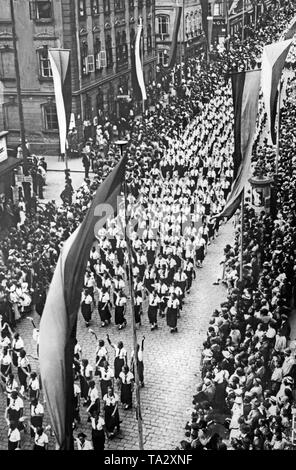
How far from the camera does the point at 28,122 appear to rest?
39062 millimetres

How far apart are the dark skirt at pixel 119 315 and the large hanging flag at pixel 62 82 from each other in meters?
9.36

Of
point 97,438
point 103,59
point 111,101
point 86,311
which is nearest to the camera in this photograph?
point 97,438

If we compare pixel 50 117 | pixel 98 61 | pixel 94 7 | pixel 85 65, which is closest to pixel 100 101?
pixel 98 61

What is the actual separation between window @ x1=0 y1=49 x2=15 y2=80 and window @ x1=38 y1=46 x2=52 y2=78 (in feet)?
5.44

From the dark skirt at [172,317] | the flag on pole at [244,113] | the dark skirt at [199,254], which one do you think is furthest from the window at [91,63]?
the dark skirt at [172,317]

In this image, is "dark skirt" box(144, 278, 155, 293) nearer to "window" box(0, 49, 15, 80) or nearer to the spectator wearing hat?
the spectator wearing hat

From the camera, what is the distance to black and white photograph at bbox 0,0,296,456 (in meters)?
12.6

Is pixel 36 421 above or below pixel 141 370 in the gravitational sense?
below

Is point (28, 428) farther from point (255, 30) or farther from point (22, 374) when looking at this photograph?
point (255, 30)

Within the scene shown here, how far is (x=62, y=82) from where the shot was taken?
84.6 feet

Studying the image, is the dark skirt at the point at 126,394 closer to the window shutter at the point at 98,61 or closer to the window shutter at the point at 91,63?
the window shutter at the point at 91,63

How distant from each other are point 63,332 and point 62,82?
17179 mm

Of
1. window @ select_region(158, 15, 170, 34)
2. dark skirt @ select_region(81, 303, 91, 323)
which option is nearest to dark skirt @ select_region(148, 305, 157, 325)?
dark skirt @ select_region(81, 303, 91, 323)

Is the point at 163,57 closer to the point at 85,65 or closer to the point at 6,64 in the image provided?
the point at 85,65
